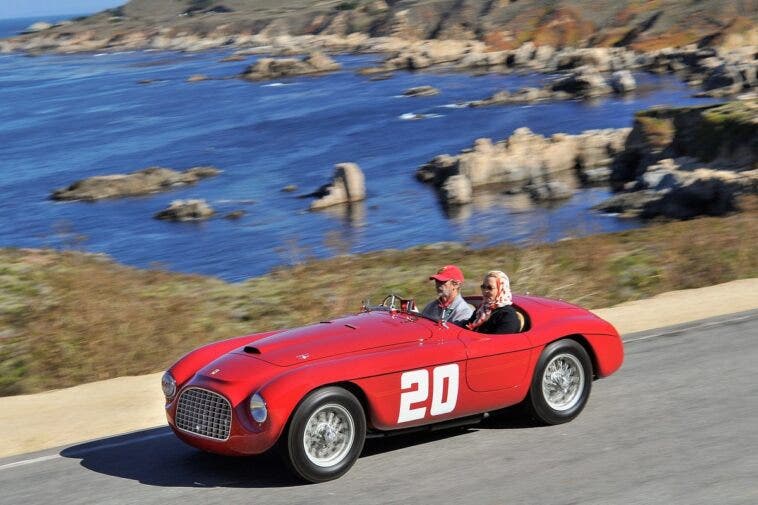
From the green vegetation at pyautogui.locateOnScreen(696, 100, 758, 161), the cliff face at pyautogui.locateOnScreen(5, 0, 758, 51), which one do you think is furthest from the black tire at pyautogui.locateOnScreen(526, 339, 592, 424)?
the cliff face at pyautogui.locateOnScreen(5, 0, 758, 51)

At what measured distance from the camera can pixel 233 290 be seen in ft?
58.9

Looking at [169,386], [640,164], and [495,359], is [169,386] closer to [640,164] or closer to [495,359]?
[495,359]

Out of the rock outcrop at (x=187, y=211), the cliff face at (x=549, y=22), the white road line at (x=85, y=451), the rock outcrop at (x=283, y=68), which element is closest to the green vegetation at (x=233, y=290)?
the white road line at (x=85, y=451)

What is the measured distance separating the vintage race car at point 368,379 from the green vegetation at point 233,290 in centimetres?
509

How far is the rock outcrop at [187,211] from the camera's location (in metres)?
54.6

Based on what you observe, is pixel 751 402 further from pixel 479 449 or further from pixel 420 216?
pixel 420 216

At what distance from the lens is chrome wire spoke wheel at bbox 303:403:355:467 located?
311 inches

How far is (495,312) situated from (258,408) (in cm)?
251

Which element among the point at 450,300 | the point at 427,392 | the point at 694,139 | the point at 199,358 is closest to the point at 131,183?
the point at 694,139

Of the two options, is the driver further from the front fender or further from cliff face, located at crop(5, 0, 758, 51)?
cliff face, located at crop(5, 0, 758, 51)

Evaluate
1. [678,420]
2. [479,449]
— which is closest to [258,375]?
[479,449]

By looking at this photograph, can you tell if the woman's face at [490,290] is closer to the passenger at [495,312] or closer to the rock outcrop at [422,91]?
the passenger at [495,312]

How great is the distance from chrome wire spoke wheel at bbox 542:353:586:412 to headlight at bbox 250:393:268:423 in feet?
8.98

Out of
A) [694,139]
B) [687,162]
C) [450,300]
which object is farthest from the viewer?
[694,139]
